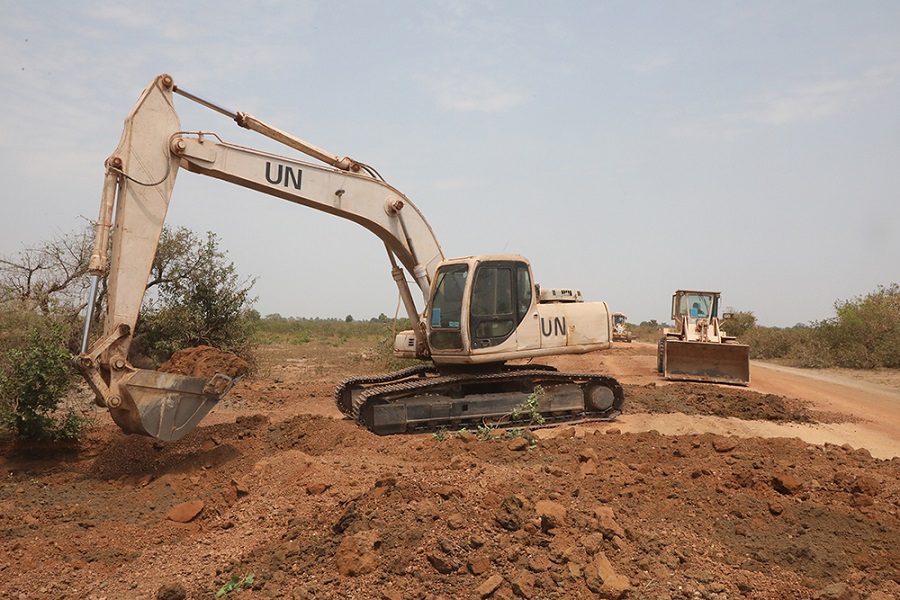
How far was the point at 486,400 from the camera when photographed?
9.61 m

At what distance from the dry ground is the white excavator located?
0.71 meters

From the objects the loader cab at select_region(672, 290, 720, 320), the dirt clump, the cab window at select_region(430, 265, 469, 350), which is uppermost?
the loader cab at select_region(672, 290, 720, 320)

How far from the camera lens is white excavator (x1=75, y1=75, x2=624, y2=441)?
7.09 metres

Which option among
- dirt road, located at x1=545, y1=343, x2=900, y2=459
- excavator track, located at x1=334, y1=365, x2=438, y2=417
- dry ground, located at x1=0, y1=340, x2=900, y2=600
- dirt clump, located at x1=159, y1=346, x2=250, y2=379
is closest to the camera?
dry ground, located at x1=0, y1=340, x2=900, y2=600

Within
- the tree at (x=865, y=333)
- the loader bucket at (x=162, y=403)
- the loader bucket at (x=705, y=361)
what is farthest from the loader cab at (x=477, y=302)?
the tree at (x=865, y=333)

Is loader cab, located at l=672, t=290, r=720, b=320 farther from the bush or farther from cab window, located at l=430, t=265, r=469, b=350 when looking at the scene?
the bush

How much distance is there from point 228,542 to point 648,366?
702 inches

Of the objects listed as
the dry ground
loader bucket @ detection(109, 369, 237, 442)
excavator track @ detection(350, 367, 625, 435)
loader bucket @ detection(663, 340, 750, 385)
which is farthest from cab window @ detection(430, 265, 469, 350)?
loader bucket @ detection(663, 340, 750, 385)

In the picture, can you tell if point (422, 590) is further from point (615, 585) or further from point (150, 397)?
point (150, 397)

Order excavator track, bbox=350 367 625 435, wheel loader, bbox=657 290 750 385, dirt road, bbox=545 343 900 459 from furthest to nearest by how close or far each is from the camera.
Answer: wheel loader, bbox=657 290 750 385, dirt road, bbox=545 343 900 459, excavator track, bbox=350 367 625 435

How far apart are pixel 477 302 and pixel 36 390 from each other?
5444mm

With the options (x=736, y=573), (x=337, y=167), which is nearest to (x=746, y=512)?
(x=736, y=573)

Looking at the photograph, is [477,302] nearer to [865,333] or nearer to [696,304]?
[696,304]

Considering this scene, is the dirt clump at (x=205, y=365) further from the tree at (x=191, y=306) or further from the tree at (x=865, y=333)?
the tree at (x=865, y=333)
